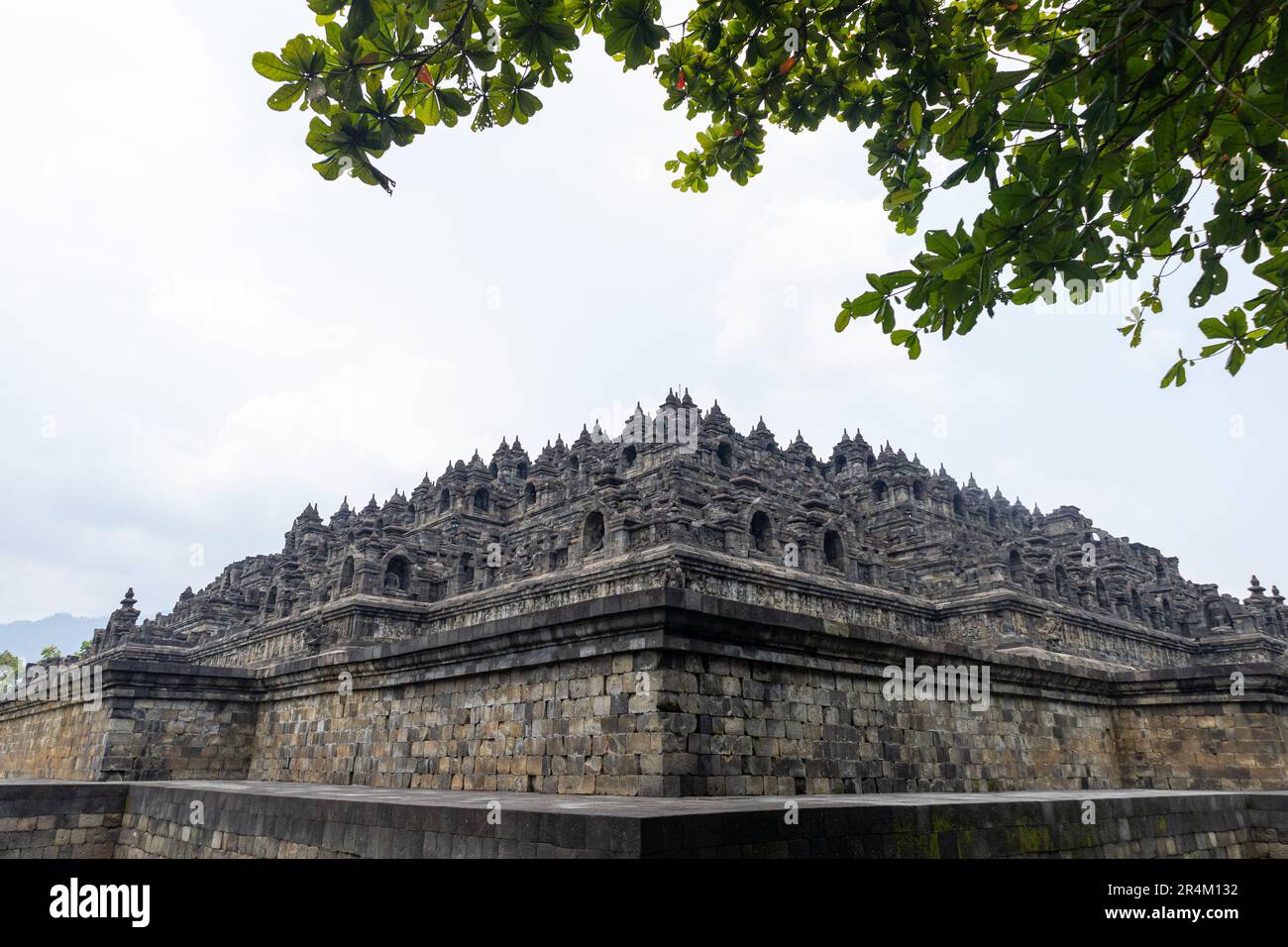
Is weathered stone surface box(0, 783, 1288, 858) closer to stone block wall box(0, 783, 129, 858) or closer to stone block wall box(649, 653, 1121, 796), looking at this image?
stone block wall box(0, 783, 129, 858)

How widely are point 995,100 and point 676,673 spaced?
202 inches

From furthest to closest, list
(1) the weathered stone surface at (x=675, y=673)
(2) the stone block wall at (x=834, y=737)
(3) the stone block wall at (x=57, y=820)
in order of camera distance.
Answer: (3) the stone block wall at (x=57, y=820) < (1) the weathered stone surface at (x=675, y=673) < (2) the stone block wall at (x=834, y=737)

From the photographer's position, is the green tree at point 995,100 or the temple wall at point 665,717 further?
the temple wall at point 665,717

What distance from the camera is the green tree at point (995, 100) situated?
13.7 ft

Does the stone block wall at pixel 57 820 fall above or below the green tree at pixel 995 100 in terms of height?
below

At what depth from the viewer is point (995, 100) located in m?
4.58

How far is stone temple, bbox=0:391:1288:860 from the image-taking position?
308 inches

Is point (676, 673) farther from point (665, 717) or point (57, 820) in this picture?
point (57, 820)

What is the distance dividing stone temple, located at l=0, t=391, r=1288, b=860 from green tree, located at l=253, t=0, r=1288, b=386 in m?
4.22

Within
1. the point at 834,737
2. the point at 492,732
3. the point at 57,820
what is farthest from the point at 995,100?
the point at 57,820

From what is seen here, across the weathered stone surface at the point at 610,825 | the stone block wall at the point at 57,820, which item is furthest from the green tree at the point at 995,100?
the stone block wall at the point at 57,820

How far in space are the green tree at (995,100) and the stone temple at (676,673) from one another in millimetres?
4223

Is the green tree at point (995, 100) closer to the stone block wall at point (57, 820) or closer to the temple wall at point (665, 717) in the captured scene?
the temple wall at point (665, 717)
